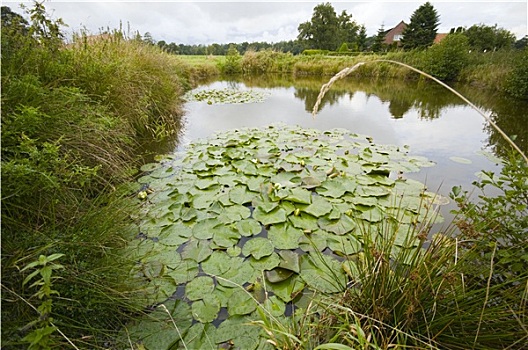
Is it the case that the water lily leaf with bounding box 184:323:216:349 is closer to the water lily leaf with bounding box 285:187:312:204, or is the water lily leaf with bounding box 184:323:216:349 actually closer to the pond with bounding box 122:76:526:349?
the pond with bounding box 122:76:526:349

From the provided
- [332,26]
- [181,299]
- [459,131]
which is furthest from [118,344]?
[332,26]

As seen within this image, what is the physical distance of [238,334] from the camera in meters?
1.09

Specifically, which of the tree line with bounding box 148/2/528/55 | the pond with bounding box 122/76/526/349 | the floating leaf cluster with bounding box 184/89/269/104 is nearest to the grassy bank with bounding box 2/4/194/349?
the pond with bounding box 122/76/526/349

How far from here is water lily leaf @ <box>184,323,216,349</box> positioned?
3.44 feet

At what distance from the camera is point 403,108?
563cm

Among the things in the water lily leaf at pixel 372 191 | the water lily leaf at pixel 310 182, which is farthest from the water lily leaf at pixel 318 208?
the water lily leaf at pixel 372 191

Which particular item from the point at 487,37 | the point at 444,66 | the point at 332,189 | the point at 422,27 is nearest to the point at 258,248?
the point at 332,189

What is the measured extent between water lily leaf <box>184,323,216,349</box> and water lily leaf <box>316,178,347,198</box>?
1371 millimetres

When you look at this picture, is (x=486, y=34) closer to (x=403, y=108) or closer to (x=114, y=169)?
(x=403, y=108)

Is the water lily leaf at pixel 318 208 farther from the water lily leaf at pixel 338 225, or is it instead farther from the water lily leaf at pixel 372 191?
the water lily leaf at pixel 372 191

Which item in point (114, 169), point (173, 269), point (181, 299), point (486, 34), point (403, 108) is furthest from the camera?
point (486, 34)

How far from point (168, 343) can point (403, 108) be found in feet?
20.1

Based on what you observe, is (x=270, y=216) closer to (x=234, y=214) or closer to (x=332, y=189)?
(x=234, y=214)

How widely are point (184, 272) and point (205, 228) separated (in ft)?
1.26
